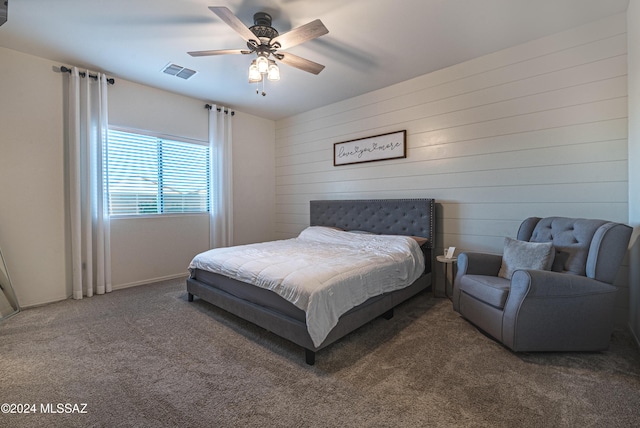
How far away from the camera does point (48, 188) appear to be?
335cm

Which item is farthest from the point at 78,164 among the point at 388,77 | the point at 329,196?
the point at 388,77

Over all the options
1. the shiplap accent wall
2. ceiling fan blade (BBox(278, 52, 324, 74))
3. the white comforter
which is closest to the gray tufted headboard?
the shiplap accent wall

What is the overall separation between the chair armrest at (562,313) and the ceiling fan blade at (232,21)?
3.00m

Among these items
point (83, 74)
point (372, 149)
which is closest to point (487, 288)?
point (372, 149)

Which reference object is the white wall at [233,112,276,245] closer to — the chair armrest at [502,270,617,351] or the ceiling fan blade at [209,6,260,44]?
the ceiling fan blade at [209,6,260,44]

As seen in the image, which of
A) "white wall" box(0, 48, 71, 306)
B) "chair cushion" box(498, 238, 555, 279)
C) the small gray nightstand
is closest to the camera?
"chair cushion" box(498, 238, 555, 279)

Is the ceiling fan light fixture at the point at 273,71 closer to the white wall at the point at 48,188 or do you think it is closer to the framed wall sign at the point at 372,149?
the framed wall sign at the point at 372,149

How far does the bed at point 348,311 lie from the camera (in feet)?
7.01

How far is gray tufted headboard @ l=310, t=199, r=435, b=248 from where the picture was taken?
3.61 metres

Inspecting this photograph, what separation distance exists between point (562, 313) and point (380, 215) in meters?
2.33

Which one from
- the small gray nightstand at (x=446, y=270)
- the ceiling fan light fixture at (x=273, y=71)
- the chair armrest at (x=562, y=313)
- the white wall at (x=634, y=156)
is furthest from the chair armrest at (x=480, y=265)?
the ceiling fan light fixture at (x=273, y=71)

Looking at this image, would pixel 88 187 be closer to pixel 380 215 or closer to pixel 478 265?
pixel 380 215

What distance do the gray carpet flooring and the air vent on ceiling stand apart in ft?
10.1

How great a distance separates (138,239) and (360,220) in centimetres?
336
